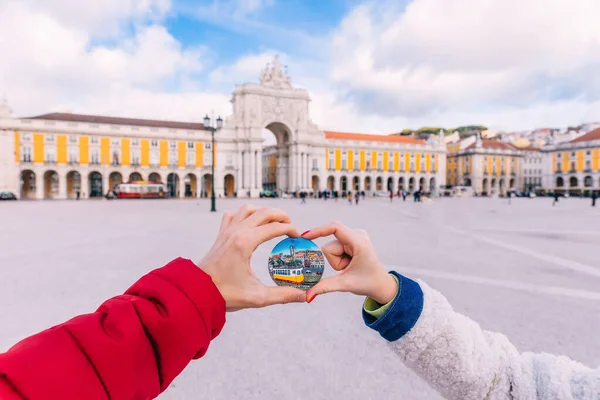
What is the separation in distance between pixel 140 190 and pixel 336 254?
39.3 meters

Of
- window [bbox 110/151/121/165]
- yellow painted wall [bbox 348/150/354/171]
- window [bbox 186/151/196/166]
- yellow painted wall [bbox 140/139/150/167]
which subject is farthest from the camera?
yellow painted wall [bbox 348/150/354/171]

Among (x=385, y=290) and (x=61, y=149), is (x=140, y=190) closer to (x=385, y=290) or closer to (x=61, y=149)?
(x=61, y=149)

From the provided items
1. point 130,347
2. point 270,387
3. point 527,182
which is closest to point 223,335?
point 270,387

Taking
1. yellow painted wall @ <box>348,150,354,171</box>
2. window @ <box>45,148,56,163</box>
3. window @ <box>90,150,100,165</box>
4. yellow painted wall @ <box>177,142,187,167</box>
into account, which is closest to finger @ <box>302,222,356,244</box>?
yellow painted wall @ <box>177,142,187,167</box>

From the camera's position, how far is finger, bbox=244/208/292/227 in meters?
0.94

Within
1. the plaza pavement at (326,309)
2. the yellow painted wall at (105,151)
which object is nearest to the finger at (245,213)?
the plaza pavement at (326,309)

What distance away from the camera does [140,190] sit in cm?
3694

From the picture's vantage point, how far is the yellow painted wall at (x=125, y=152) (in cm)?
4269

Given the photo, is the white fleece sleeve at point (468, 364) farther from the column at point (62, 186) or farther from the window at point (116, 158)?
the window at point (116, 158)

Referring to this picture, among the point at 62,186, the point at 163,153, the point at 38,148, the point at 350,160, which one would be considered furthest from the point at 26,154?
the point at 350,160

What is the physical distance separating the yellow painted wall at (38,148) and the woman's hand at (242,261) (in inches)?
1879

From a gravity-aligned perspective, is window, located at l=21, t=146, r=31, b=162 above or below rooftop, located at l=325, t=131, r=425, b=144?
below

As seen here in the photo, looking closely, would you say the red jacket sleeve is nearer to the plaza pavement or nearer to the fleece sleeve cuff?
the fleece sleeve cuff

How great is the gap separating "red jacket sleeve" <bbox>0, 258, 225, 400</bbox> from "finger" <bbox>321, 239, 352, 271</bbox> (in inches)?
14.2
